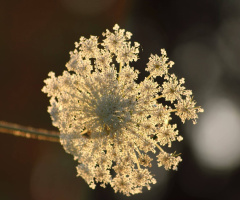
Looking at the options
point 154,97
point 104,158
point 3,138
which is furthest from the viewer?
point 3,138

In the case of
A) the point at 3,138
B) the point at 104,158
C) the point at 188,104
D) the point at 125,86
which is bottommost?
the point at 104,158

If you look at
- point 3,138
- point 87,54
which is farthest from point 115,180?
point 3,138

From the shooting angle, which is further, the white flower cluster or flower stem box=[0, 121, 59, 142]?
the white flower cluster

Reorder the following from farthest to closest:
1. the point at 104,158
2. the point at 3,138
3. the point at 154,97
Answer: the point at 3,138, the point at 154,97, the point at 104,158

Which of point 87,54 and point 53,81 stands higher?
point 87,54

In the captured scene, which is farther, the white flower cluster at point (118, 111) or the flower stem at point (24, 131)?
the white flower cluster at point (118, 111)

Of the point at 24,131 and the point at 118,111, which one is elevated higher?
the point at 118,111

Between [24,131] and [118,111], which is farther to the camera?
[118,111]

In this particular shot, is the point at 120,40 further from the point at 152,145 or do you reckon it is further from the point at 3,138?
the point at 3,138
